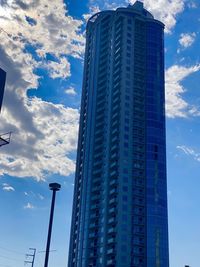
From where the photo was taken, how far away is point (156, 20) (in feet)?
615

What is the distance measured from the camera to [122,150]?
522ft

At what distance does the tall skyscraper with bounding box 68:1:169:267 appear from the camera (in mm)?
148125

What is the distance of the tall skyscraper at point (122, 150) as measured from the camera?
148m

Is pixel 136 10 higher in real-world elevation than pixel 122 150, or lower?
higher

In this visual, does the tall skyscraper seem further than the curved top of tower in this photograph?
No

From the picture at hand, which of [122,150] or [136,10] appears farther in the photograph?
[136,10]

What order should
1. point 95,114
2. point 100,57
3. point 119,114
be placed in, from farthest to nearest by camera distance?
point 100,57 → point 95,114 → point 119,114

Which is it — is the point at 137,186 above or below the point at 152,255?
above

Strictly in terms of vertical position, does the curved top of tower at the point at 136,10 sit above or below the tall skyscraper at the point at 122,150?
above

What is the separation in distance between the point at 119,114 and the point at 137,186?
29935 mm

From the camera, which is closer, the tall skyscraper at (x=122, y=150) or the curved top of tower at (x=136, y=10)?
Result: the tall skyscraper at (x=122, y=150)

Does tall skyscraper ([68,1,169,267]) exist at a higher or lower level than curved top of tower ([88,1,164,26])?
lower

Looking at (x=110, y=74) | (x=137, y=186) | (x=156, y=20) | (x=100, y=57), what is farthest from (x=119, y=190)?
(x=156, y=20)

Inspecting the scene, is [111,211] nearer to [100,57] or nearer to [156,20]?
[100,57]
